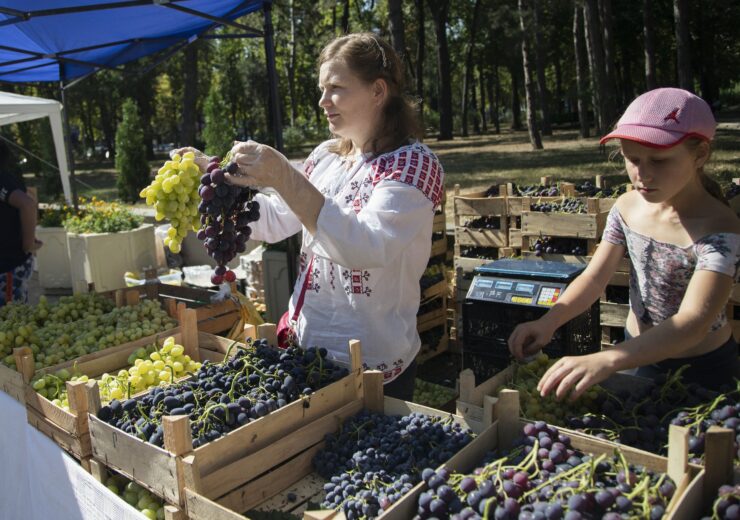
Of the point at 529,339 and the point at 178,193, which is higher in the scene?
the point at 178,193

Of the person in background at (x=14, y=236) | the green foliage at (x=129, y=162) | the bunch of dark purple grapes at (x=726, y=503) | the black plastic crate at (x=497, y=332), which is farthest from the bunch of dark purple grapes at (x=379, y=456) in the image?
the green foliage at (x=129, y=162)

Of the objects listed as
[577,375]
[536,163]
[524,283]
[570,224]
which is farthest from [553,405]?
[536,163]

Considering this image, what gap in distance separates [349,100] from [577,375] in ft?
4.05

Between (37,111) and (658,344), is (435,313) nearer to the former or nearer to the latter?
(658,344)

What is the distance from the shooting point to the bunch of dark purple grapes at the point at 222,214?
2.11 metres

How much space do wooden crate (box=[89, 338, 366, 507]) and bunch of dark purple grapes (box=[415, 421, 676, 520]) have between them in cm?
61

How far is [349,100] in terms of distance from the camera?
237 centimetres

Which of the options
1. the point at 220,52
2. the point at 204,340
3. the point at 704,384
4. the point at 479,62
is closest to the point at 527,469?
the point at 704,384

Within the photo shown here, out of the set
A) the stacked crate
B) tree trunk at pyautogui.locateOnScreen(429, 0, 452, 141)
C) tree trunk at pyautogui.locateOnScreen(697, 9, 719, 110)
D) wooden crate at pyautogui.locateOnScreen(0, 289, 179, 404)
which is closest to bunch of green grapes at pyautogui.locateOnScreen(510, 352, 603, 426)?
wooden crate at pyautogui.locateOnScreen(0, 289, 179, 404)

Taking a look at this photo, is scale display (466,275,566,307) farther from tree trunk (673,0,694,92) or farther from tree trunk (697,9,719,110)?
tree trunk (697,9,719,110)

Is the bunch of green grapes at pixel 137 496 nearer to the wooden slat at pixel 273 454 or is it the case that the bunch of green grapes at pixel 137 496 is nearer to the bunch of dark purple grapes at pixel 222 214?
the wooden slat at pixel 273 454

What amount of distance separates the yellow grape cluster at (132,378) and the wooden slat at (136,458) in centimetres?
44

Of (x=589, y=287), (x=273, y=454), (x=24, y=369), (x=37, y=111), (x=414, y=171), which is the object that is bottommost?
(x=273, y=454)

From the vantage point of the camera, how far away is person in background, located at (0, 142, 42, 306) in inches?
203
